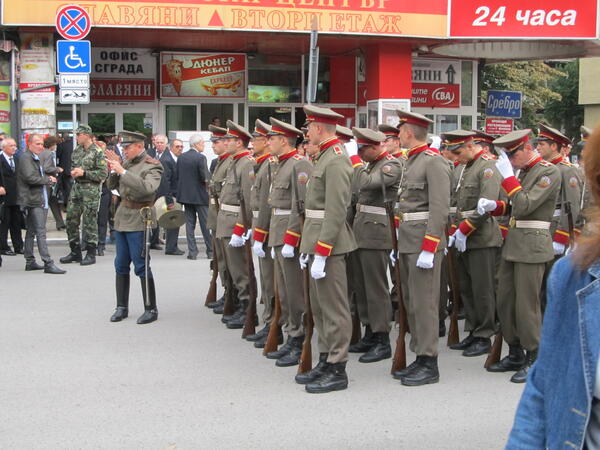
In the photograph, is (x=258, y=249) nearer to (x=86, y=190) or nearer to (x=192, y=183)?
(x=86, y=190)

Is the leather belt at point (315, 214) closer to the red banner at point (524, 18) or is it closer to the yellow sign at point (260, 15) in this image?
the yellow sign at point (260, 15)

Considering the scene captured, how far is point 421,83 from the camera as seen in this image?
2159cm

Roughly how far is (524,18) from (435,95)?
149 inches

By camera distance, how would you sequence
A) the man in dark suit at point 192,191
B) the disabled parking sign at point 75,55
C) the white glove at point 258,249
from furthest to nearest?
the disabled parking sign at point 75,55 < the man in dark suit at point 192,191 < the white glove at point 258,249

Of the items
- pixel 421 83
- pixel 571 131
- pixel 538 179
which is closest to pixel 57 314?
pixel 538 179

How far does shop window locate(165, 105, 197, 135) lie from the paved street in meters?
12.4

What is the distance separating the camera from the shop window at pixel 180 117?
20.5 metres

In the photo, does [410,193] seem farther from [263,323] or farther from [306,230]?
[263,323]

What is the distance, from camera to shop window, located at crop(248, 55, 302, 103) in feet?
68.8

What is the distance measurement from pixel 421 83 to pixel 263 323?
14.3 m

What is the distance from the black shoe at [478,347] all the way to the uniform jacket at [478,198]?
0.80 m

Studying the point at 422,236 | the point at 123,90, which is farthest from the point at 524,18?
the point at 422,236

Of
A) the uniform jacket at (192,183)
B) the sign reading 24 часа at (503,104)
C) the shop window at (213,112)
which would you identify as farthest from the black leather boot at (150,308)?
the sign reading 24 часа at (503,104)

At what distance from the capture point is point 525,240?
6.29 m
